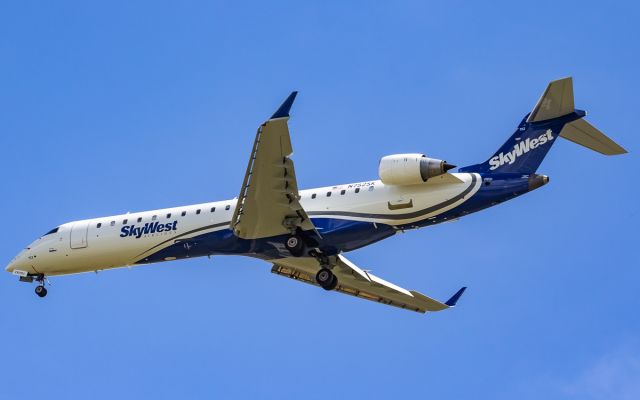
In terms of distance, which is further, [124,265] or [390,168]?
[124,265]

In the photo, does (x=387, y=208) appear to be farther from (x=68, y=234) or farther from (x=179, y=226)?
(x=68, y=234)

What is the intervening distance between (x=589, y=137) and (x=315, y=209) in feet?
28.6

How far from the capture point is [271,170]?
35281mm

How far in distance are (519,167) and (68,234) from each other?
15.6m

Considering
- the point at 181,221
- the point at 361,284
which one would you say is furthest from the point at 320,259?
the point at 181,221

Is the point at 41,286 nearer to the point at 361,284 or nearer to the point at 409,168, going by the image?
the point at 361,284

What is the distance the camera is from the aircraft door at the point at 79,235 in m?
41.0

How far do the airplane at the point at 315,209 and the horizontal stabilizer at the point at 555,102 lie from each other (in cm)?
3

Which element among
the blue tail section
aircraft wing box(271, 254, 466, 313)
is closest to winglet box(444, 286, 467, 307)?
aircraft wing box(271, 254, 466, 313)

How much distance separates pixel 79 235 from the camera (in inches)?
1619

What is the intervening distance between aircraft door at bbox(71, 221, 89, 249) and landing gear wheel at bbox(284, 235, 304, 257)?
25.1 ft

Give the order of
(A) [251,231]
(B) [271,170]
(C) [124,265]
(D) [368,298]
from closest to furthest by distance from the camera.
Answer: (B) [271,170] < (A) [251,231] < (C) [124,265] < (D) [368,298]

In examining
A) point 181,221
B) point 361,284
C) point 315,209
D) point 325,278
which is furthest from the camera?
point 361,284

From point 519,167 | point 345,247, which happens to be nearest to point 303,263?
point 345,247
